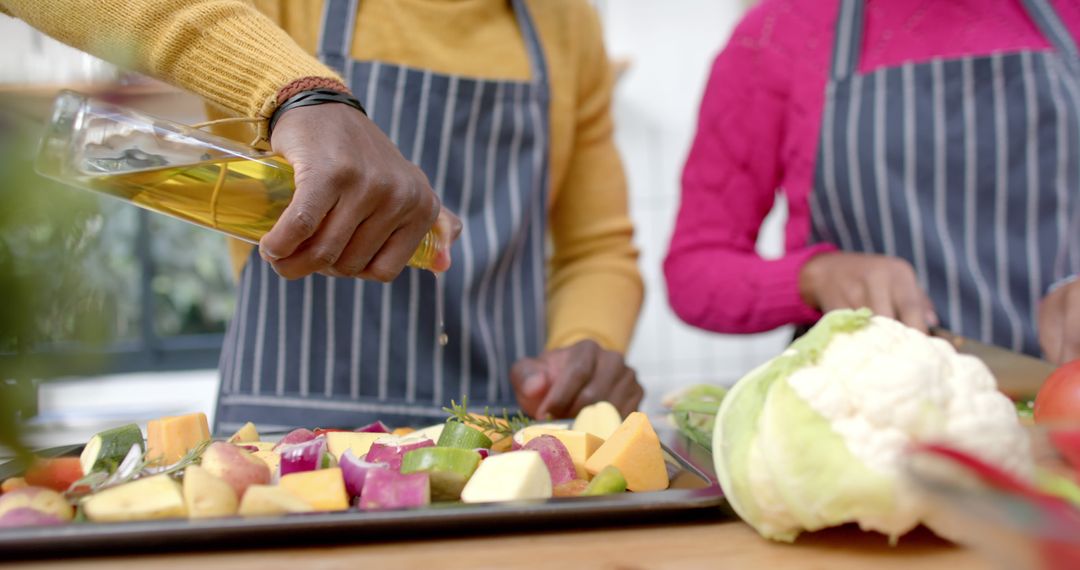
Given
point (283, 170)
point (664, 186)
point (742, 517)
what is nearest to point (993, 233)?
point (742, 517)

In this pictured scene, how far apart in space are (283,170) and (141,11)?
0.20 m

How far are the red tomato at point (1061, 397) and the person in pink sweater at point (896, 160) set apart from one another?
0.31 metres

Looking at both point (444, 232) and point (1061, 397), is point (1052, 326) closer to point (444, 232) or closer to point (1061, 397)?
point (1061, 397)

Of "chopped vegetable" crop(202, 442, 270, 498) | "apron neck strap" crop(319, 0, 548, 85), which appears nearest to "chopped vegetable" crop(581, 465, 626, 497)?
"chopped vegetable" crop(202, 442, 270, 498)

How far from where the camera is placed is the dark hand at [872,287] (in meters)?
0.93

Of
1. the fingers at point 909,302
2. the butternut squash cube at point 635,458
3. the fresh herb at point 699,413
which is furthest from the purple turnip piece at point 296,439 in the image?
the fingers at point 909,302

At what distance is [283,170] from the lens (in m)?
0.73

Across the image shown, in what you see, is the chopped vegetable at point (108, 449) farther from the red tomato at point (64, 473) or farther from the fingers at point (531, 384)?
the fingers at point (531, 384)

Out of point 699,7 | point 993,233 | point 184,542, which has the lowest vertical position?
point 184,542

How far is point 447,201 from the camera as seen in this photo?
3.78 feet

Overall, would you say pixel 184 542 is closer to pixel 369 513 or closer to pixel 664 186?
pixel 369 513

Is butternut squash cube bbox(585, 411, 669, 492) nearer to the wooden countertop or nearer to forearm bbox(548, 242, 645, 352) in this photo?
the wooden countertop

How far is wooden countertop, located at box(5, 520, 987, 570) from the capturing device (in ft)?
1.65

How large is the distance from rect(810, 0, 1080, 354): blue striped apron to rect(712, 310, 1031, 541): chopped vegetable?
65 centimetres
